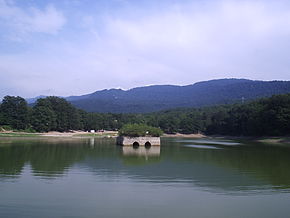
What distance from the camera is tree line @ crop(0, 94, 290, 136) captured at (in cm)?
6241

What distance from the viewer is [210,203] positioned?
40.8 ft

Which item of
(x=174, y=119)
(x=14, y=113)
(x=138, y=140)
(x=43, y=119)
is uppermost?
(x=174, y=119)

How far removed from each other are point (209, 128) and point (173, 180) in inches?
3088

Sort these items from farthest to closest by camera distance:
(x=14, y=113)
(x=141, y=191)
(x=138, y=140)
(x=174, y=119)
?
(x=174, y=119)
(x=14, y=113)
(x=138, y=140)
(x=141, y=191)

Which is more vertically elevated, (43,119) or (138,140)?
(43,119)

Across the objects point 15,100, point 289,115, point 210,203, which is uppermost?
point 15,100

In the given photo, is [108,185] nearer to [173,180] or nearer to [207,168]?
[173,180]

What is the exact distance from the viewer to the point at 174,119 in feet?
331

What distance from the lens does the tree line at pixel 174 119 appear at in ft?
205

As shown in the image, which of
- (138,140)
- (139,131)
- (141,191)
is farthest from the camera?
(138,140)

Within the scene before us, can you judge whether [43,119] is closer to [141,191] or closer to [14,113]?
[14,113]

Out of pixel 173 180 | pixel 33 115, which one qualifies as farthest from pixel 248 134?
pixel 173 180

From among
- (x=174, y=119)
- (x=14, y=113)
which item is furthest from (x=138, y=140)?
(x=174, y=119)

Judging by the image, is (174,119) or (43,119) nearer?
(43,119)
